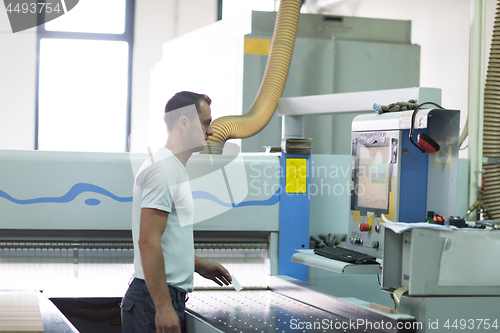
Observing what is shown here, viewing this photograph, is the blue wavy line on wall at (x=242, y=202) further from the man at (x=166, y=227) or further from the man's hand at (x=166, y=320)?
the man's hand at (x=166, y=320)

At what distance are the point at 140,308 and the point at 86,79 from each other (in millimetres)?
4526

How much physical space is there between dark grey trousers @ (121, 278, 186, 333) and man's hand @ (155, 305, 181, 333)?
91mm

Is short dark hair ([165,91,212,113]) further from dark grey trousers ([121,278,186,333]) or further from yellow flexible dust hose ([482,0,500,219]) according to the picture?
yellow flexible dust hose ([482,0,500,219])

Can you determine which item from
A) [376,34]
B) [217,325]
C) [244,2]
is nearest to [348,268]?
[217,325]

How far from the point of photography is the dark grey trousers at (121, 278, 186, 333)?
1.69 metres

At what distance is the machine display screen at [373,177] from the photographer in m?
2.03

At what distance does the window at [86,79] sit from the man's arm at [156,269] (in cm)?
432

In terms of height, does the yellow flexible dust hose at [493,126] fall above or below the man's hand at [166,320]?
above

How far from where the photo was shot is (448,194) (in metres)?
1.92

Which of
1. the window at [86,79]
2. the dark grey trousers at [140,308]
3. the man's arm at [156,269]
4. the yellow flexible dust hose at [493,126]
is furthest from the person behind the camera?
the window at [86,79]

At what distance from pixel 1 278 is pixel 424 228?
5.28 ft

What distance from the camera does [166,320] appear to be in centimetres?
159

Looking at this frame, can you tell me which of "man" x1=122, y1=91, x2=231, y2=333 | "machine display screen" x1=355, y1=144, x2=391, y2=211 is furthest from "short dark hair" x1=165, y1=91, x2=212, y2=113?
"machine display screen" x1=355, y1=144, x2=391, y2=211

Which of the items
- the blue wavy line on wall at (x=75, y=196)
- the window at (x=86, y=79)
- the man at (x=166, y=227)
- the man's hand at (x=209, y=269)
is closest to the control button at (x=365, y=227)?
the man's hand at (x=209, y=269)
